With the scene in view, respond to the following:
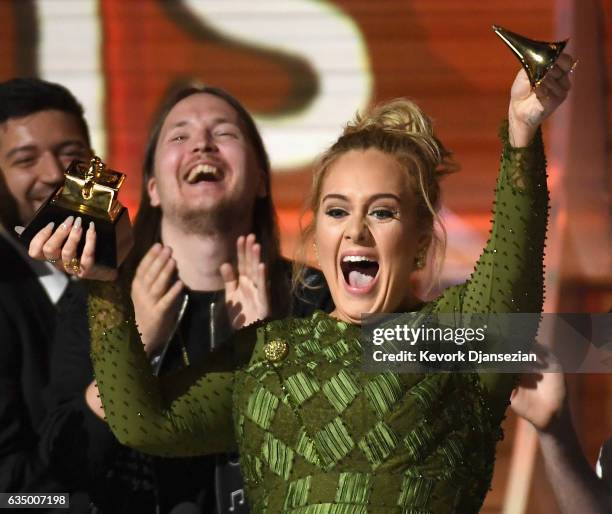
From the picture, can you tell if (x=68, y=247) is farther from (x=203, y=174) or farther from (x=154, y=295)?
(x=203, y=174)

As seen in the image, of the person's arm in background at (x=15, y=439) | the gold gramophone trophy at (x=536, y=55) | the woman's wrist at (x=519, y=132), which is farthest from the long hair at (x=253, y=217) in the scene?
the gold gramophone trophy at (x=536, y=55)

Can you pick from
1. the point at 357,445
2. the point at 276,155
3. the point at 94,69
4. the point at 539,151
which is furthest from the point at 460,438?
the point at 94,69

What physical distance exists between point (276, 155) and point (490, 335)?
2796 millimetres

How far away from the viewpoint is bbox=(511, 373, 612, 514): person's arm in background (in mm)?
2346

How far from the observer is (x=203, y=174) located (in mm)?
2953

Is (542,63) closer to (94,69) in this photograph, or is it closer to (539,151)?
(539,151)

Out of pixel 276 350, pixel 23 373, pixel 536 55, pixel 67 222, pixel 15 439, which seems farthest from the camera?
pixel 23 373

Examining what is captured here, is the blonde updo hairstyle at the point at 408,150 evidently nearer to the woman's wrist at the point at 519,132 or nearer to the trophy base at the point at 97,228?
the woman's wrist at the point at 519,132

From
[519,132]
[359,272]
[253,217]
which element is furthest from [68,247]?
[253,217]

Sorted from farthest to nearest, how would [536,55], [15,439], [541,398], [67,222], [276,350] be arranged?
[15,439] → [541,398] → [276,350] → [67,222] → [536,55]

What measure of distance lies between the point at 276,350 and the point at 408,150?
43 centimetres

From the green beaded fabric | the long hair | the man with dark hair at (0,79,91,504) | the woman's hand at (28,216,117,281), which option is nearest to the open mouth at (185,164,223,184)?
the long hair

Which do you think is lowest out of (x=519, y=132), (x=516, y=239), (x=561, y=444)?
(x=561, y=444)

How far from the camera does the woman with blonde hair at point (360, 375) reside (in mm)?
2104
